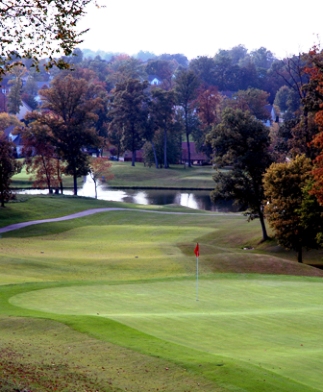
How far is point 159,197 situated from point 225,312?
2744 inches

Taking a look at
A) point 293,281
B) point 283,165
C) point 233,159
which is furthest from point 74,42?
point 233,159

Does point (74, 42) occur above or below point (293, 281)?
above

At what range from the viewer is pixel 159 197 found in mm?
88250

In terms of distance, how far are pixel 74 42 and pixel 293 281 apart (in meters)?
15.1

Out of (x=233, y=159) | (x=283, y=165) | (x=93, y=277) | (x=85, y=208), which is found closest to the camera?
(x=93, y=277)

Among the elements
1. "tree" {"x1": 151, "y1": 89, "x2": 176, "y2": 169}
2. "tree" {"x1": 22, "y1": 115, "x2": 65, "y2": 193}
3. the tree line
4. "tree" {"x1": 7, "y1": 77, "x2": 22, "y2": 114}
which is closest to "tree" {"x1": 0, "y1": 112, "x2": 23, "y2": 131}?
"tree" {"x1": 7, "y1": 77, "x2": 22, "y2": 114}

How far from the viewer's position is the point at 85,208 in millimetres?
66875

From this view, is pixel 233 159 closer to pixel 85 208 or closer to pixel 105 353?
pixel 85 208

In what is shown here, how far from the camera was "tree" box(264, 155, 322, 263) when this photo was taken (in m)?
43.2

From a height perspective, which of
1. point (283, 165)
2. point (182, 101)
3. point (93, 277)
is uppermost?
point (182, 101)

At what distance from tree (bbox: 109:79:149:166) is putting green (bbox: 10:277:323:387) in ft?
301

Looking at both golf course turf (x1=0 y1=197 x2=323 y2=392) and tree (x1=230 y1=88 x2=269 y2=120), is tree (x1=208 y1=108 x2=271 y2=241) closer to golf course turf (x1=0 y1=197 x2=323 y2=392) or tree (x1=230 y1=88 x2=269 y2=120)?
golf course turf (x1=0 y1=197 x2=323 y2=392)

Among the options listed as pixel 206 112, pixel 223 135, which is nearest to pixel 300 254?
pixel 223 135

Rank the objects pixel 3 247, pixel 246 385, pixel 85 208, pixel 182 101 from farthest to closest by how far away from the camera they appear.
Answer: pixel 182 101
pixel 85 208
pixel 3 247
pixel 246 385
